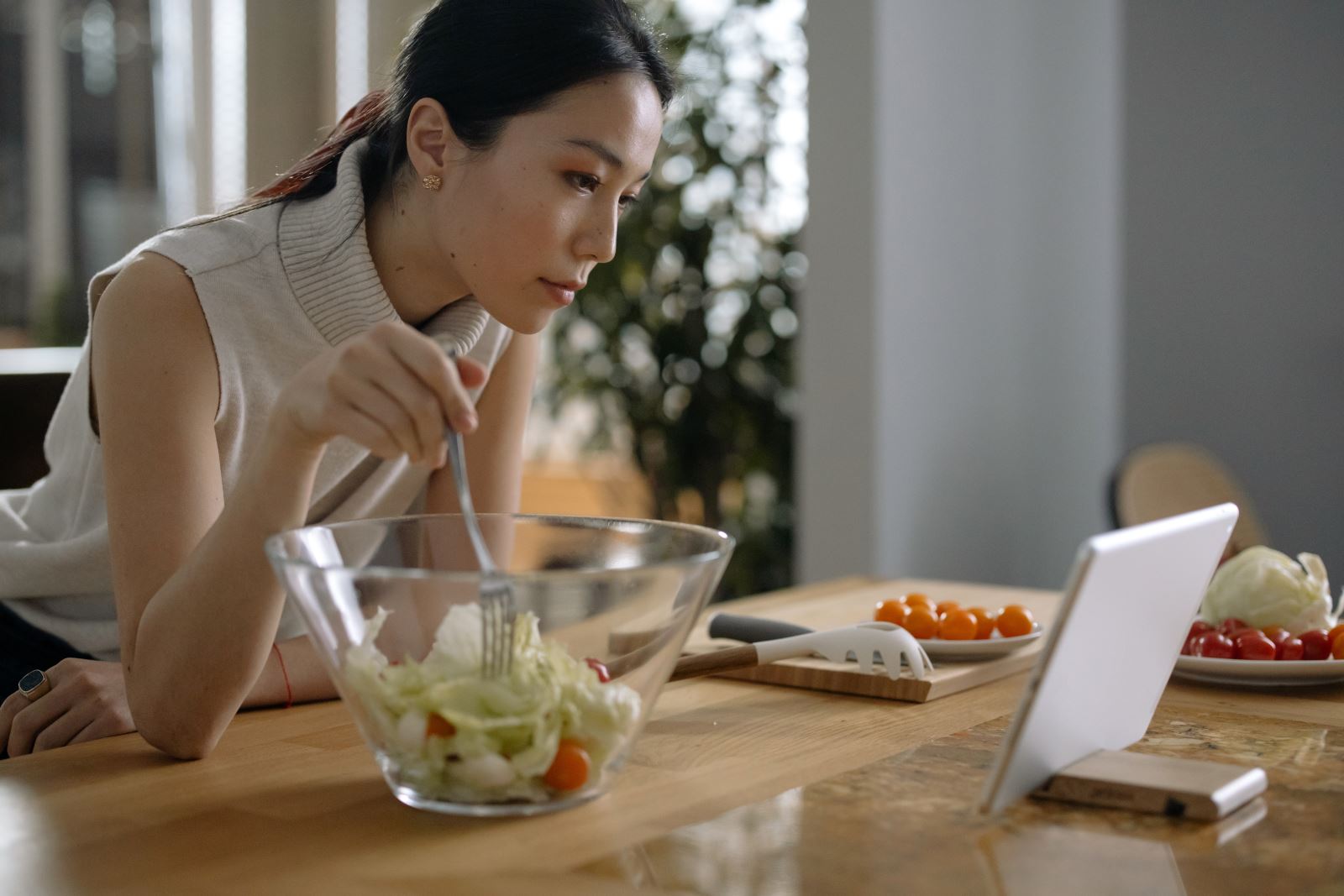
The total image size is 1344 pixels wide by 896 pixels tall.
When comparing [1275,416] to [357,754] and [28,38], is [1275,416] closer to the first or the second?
[357,754]

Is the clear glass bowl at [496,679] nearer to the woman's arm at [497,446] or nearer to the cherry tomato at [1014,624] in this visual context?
the cherry tomato at [1014,624]

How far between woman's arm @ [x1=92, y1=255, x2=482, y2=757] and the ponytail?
0.22 meters

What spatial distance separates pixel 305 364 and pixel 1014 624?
2.39 feet

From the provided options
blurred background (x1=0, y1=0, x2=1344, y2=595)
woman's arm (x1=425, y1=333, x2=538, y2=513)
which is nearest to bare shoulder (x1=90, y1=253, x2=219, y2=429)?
woman's arm (x1=425, y1=333, x2=538, y2=513)

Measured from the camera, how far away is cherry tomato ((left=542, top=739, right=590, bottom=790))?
0.82 meters

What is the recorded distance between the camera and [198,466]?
3.73ft

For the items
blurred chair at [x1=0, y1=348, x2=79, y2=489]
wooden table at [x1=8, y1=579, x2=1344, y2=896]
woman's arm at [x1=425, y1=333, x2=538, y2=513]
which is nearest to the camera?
wooden table at [x1=8, y1=579, x2=1344, y2=896]

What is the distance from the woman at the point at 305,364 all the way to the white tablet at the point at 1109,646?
381 millimetres

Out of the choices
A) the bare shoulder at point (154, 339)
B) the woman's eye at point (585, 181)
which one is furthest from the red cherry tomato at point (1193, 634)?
the bare shoulder at point (154, 339)

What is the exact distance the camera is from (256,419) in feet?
4.36

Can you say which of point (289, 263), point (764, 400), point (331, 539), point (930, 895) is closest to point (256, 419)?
point (289, 263)

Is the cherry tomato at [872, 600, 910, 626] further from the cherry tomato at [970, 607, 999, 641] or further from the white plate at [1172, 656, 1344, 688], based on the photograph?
the white plate at [1172, 656, 1344, 688]

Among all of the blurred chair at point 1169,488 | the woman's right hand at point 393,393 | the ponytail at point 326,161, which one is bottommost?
the blurred chair at point 1169,488

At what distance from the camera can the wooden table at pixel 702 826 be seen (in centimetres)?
72
